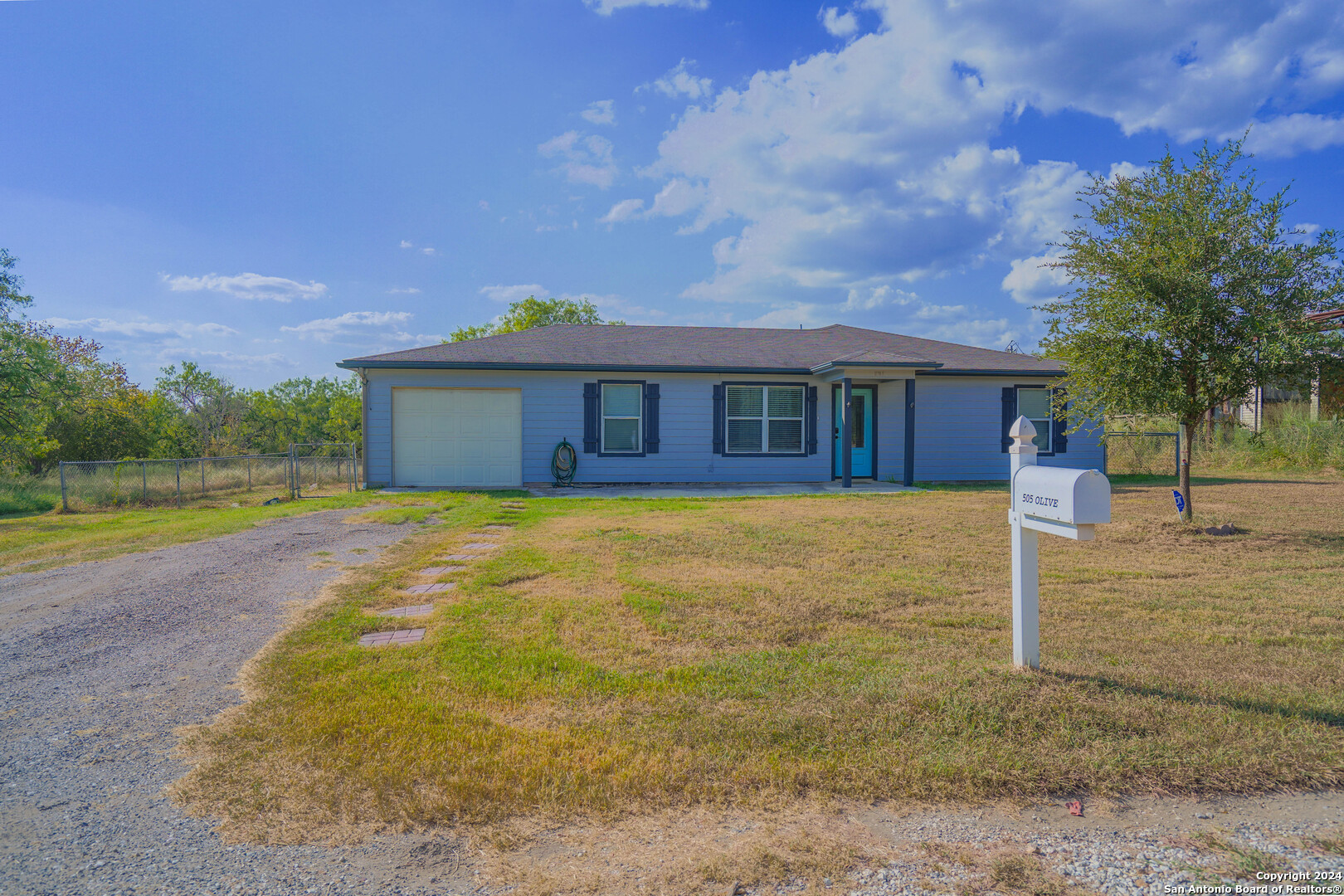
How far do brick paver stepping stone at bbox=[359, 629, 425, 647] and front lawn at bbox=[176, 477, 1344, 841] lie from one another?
10cm

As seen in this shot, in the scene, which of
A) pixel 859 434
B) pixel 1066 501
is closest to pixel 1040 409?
pixel 859 434

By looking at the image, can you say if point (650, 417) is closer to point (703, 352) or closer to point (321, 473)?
point (703, 352)

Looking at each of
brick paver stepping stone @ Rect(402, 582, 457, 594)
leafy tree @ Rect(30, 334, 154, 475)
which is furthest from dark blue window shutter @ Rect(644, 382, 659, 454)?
leafy tree @ Rect(30, 334, 154, 475)

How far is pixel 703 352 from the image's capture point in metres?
14.8

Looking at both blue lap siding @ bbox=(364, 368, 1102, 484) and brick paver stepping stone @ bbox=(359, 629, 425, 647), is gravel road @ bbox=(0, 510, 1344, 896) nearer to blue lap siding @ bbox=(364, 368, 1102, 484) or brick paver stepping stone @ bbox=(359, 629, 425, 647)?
brick paver stepping stone @ bbox=(359, 629, 425, 647)

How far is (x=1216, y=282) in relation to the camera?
7469 millimetres

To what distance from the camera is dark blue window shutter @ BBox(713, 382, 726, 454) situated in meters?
14.1

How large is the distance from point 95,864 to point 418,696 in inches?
51.5

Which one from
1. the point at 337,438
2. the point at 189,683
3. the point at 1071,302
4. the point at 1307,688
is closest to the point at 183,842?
the point at 189,683

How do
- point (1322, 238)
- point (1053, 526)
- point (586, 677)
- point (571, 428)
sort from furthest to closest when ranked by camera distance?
point (571, 428), point (1322, 238), point (586, 677), point (1053, 526)

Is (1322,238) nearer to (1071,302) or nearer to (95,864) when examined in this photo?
(1071,302)

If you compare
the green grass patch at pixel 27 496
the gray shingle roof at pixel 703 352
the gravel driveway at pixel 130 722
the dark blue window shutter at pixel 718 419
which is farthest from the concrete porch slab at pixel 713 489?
the green grass patch at pixel 27 496

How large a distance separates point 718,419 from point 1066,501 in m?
11.2

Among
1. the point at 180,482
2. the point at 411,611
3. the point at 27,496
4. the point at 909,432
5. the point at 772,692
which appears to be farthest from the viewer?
the point at 909,432
